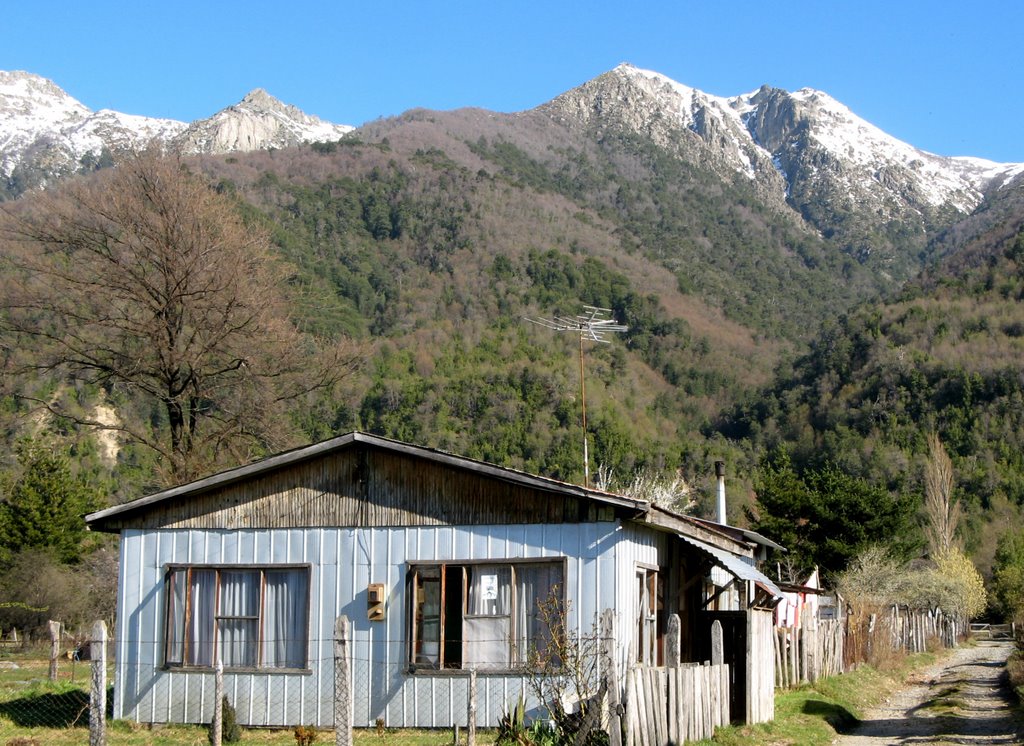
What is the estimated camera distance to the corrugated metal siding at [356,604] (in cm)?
1648

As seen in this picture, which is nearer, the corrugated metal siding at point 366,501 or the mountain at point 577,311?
the corrugated metal siding at point 366,501

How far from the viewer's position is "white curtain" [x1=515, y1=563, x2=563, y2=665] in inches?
647

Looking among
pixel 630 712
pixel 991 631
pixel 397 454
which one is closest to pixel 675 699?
pixel 630 712

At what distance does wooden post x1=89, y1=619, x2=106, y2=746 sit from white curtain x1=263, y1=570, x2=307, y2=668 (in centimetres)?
511

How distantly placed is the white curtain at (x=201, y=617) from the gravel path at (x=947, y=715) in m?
9.08

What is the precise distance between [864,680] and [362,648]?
13964mm

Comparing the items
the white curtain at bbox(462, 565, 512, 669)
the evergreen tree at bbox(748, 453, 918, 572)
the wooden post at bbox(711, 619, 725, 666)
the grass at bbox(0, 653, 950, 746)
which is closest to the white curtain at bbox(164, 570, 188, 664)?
the grass at bbox(0, 653, 950, 746)

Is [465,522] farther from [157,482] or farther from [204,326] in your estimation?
[157,482]

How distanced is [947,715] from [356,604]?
1001cm

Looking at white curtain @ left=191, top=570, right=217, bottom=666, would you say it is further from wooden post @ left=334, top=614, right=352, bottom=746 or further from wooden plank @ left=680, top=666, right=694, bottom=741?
wooden plank @ left=680, top=666, right=694, bottom=741

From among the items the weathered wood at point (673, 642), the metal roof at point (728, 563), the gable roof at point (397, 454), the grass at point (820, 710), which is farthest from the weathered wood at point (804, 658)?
the weathered wood at point (673, 642)

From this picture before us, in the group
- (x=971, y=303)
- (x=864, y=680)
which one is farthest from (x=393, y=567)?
(x=971, y=303)

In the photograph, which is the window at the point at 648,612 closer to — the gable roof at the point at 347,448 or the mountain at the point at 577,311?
the gable roof at the point at 347,448

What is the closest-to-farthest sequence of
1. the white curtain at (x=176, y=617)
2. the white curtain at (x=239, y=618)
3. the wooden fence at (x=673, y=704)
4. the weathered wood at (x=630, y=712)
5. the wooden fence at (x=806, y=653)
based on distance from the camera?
the weathered wood at (x=630, y=712), the wooden fence at (x=673, y=704), the white curtain at (x=239, y=618), the white curtain at (x=176, y=617), the wooden fence at (x=806, y=653)
